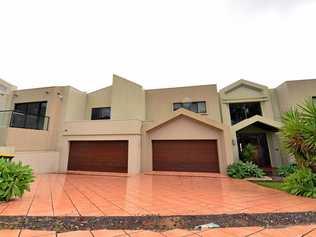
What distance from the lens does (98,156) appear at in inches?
462

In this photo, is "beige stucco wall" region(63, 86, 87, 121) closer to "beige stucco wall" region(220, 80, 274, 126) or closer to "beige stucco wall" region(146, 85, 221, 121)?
"beige stucco wall" region(146, 85, 221, 121)

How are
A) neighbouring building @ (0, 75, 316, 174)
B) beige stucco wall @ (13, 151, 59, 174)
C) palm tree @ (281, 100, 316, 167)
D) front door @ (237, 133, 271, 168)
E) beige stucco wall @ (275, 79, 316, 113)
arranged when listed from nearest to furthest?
palm tree @ (281, 100, 316, 167), beige stucco wall @ (13, 151, 59, 174), neighbouring building @ (0, 75, 316, 174), beige stucco wall @ (275, 79, 316, 113), front door @ (237, 133, 271, 168)

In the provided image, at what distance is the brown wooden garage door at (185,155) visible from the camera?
35.2 ft

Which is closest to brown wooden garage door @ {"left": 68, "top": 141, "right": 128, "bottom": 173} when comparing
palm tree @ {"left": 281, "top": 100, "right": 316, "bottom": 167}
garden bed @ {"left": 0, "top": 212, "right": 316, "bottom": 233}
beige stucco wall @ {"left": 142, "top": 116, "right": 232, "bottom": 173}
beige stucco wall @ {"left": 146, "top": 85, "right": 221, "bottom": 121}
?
beige stucco wall @ {"left": 142, "top": 116, "right": 232, "bottom": 173}

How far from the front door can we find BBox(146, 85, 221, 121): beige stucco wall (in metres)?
2.75

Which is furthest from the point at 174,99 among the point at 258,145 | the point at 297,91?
the point at 297,91

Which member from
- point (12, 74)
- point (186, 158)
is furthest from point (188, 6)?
A: point (12, 74)

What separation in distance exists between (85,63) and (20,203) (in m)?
Answer: 10.5

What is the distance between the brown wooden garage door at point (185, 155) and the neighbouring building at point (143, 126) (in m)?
0.06

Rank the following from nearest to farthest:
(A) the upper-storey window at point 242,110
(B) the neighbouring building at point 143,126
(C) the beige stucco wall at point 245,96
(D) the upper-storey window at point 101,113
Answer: (B) the neighbouring building at point 143,126, (C) the beige stucco wall at point 245,96, (A) the upper-storey window at point 242,110, (D) the upper-storey window at point 101,113

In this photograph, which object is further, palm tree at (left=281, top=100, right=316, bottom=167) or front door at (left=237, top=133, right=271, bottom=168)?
front door at (left=237, top=133, right=271, bottom=168)

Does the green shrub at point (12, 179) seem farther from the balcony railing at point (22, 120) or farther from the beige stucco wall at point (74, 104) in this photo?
the beige stucco wall at point (74, 104)

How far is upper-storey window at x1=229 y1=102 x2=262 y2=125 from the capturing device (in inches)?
561

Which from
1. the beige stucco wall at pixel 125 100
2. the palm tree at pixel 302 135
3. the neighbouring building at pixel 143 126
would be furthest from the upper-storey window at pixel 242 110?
the beige stucco wall at pixel 125 100
